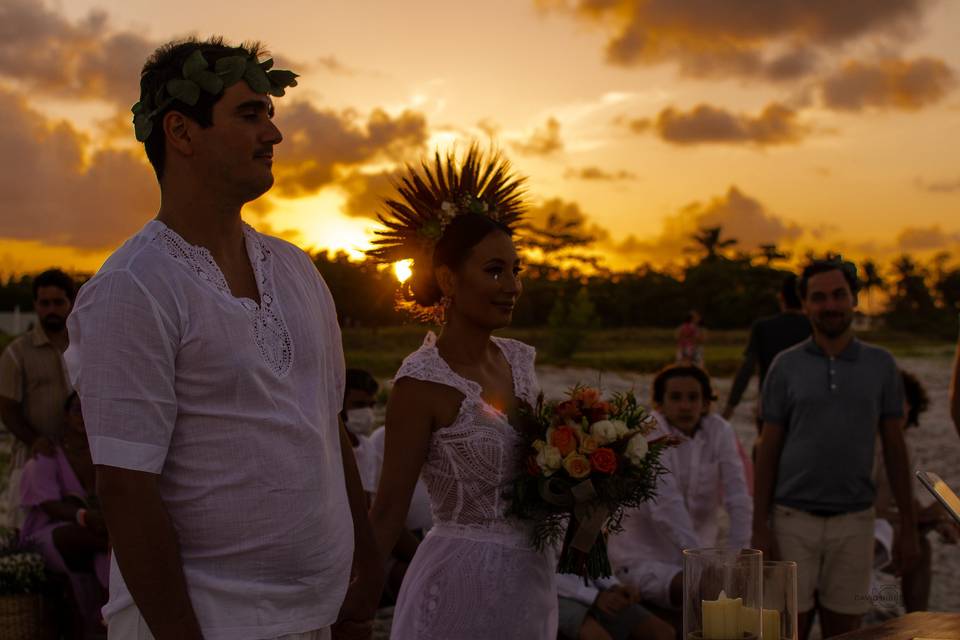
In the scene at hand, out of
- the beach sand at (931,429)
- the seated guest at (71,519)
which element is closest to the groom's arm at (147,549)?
the beach sand at (931,429)

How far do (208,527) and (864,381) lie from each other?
185 inches

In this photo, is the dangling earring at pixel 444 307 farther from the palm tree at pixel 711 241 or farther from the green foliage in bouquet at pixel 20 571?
the palm tree at pixel 711 241

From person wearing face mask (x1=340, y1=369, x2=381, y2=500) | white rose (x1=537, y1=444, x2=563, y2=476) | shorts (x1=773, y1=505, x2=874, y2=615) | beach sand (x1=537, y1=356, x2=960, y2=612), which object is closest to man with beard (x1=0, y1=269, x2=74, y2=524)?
person wearing face mask (x1=340, y1=369, x2=381, y2=500)

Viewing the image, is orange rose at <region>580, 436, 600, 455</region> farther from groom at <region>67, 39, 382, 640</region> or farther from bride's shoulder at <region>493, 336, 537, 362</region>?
groom at <region>67, 39, 382, 640</region>

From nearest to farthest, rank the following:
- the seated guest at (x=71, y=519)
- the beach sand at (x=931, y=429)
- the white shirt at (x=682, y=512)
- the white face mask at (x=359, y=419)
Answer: the white shirt at (x=682, y=512)
the seated guest at (x=71, y=519)
the white face mask at (x=359, y=419)
the beach sand at (x=931, y=429)

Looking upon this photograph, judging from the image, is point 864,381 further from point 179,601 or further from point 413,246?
point 179,601

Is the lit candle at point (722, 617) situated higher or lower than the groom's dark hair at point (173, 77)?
lower

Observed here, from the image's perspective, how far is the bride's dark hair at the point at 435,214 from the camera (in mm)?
4148

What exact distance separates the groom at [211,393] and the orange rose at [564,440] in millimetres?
1047

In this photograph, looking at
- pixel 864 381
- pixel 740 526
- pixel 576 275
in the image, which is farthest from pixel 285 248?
pixel 576 275

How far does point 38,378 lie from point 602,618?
3.91 meters

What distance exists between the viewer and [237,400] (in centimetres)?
243

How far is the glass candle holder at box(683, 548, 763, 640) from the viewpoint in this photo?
2455 mm

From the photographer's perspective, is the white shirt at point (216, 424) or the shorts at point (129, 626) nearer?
the white shirt at point (216, 424)
